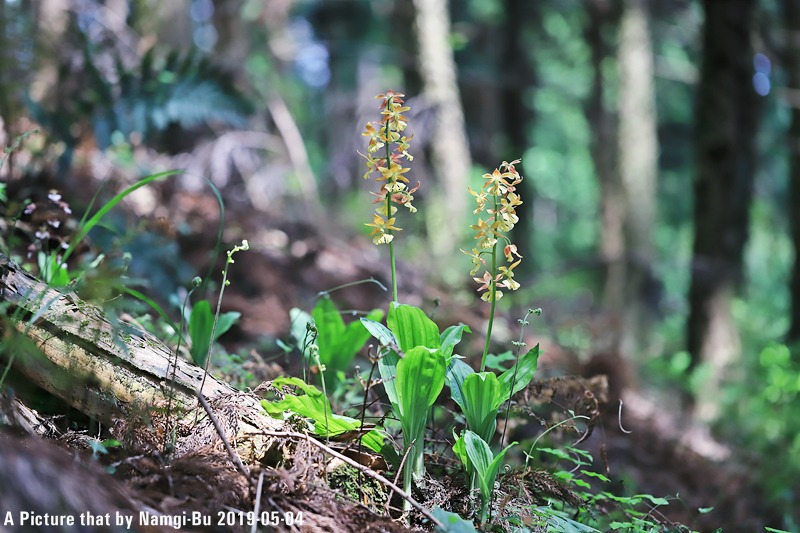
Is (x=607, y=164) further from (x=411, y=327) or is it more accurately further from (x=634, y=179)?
(x=411, y=327)

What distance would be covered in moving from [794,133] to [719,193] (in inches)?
133

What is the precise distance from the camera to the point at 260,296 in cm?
501

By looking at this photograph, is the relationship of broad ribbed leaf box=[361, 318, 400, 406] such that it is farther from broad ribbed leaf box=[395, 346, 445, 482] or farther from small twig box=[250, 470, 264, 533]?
small twig box=[250, 470, 264, 533]

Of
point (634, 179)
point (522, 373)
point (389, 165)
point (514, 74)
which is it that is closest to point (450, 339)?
point (522, 373)

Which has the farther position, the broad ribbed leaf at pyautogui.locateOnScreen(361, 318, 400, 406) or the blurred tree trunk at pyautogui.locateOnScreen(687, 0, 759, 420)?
the blurred tree trunk at pyautogui.locateOnScreen(687, 0, 759, 420)

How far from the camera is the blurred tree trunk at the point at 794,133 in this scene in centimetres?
848

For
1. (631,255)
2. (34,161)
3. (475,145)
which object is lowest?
(34,161)

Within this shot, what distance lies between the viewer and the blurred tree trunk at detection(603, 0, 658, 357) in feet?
28.3

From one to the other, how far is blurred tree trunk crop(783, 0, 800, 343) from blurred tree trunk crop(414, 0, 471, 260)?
15.0 feet

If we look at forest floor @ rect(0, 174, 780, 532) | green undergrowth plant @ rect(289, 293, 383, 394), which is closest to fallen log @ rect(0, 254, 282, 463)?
green undergrowth plant @ rect(289, 293, 383, 394)

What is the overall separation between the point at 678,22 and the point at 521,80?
5544mm

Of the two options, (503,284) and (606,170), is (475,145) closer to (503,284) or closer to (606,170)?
(606,170)

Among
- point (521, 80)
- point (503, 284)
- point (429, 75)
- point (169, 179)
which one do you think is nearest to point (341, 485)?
point (503, 284)

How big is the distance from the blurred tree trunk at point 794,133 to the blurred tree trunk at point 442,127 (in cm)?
456
